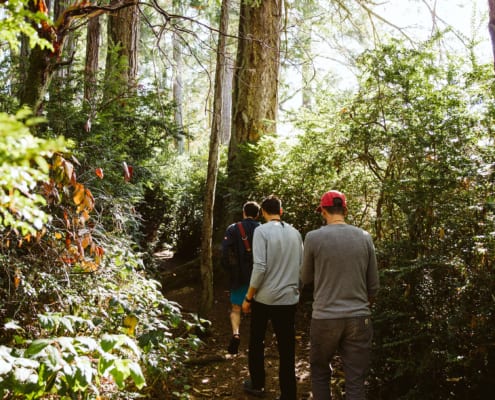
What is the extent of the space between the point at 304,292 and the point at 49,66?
5764 mm

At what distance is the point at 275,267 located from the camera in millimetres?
4840

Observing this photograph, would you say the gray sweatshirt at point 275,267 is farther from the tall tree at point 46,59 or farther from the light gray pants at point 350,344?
the tall tree at point 46,59

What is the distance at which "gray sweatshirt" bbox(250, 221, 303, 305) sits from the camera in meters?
4.80

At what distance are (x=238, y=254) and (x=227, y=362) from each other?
1.61 metres

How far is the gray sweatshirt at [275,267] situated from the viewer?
15.7 ft

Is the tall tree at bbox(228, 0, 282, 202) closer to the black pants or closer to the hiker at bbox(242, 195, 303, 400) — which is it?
the hiker at bbox(242, 195, 303, 400)

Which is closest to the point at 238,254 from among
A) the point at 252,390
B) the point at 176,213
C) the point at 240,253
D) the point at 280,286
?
the point at 240,253

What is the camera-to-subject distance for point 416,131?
16.8 feet

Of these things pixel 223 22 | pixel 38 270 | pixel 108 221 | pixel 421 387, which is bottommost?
pixel 421 387

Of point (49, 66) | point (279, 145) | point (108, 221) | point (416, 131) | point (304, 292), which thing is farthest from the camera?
point (279, 145)

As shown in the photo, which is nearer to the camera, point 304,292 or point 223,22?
point 223,22

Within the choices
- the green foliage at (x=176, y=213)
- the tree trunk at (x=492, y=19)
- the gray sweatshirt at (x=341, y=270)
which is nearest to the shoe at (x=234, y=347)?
the gray sweatshirt at (x=341, y=270)

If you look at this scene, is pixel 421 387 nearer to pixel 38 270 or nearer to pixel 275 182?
pixel 38 270

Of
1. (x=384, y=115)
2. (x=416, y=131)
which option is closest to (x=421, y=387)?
(x=416, y=131)
